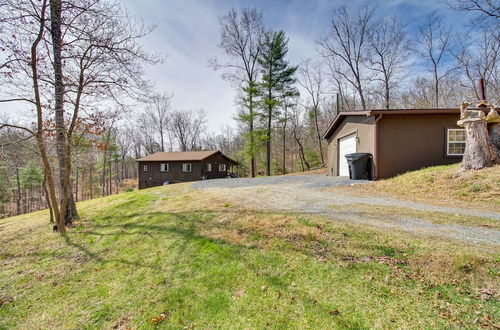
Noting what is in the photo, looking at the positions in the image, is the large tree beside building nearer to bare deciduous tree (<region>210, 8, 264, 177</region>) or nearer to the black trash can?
bare deciduous tree (<region>210, 8, 264, 177</region>)

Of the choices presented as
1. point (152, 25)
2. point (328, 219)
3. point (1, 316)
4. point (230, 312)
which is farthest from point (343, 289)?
point (152, 25)

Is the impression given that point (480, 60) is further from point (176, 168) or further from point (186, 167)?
point (176, 168)

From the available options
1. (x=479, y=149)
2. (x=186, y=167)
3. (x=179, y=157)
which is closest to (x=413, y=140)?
(x=479, y=149)

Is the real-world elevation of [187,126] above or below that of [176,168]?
above

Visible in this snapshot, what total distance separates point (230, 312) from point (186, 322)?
445 mm

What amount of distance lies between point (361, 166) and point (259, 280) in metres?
7.96

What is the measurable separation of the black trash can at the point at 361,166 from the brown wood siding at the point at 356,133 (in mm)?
387

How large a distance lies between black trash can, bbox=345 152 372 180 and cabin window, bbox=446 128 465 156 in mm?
2942

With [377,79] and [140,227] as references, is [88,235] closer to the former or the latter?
[140,227]

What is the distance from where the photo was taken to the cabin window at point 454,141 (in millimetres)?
8703

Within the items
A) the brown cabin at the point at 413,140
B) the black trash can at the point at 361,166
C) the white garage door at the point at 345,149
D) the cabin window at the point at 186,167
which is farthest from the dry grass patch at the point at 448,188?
the cabin window at the point at 186,167

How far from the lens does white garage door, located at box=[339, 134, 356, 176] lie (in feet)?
34.9

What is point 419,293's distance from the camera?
6.72ft

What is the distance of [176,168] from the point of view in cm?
2314
